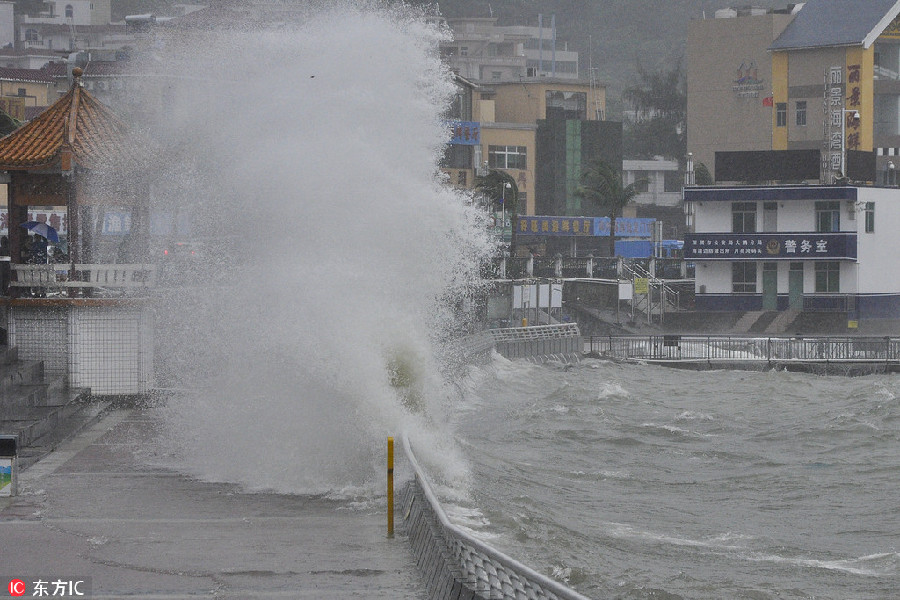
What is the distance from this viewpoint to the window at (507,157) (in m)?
84.9

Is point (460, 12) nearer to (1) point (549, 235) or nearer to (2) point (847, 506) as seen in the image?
(1) point (549, 235)

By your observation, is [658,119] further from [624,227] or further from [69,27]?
[69,27]

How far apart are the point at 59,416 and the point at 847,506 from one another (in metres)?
14.3

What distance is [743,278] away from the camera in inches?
2419

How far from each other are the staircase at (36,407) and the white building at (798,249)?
4024cm

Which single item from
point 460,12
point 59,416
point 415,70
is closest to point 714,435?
point 415,70

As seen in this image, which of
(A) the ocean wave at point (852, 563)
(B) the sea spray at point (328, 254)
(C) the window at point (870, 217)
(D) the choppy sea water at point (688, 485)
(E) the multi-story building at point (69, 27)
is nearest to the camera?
(D) the choppy sea water at point (688, 485)

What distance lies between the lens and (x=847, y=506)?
72.0ft

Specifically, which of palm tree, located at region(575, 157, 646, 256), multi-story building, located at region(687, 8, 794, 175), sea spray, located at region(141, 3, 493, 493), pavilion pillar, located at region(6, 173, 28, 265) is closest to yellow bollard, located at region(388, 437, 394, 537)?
sea spray, located at region(141, 3, 493, 493)

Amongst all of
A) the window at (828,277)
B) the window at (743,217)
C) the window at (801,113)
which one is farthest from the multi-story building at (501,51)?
the window at (828,277)

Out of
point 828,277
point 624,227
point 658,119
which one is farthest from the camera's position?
point 658,119

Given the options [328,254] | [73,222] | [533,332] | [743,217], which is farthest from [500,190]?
[328,254]

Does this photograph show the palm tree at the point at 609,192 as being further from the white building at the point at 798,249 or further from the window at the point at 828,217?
the window at the point at 828,217

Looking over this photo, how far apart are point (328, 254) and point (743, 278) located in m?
44.6
